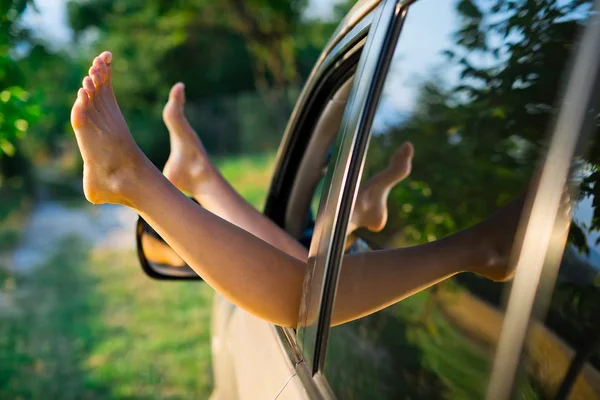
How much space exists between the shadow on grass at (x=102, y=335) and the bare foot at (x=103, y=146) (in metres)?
2.91

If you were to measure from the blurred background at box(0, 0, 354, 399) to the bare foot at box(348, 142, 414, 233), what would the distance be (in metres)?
1.92

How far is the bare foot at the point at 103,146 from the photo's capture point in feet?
5.05

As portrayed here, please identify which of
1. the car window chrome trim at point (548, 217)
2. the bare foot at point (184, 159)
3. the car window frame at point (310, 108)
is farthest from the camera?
the bare foot at point (184, 159)

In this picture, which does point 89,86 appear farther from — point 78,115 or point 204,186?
point 204,186

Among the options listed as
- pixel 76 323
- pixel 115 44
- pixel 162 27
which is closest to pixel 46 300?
pixel 76 323

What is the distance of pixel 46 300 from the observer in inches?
263

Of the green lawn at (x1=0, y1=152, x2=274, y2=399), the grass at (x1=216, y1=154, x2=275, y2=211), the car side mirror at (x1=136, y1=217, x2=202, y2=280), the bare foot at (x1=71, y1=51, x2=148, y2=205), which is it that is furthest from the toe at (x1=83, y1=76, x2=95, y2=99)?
the grass at (x1=216, y1=154, x2=275, y2=211)

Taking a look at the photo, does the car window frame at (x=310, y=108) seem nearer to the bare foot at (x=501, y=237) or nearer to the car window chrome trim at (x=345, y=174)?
the car window chrome trim at (x=345, y=174)

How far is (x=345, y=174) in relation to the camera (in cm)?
144

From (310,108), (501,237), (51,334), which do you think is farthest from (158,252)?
(51,334)

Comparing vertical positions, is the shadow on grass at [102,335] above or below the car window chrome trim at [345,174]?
below

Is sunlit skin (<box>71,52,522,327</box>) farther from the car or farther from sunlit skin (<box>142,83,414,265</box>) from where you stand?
sunlit skin (<box>142,83,414,265</box>)

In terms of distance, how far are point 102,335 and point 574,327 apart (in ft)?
16.9

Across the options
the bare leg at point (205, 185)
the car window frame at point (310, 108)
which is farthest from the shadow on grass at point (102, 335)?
the bare leg at point (205, 185)
